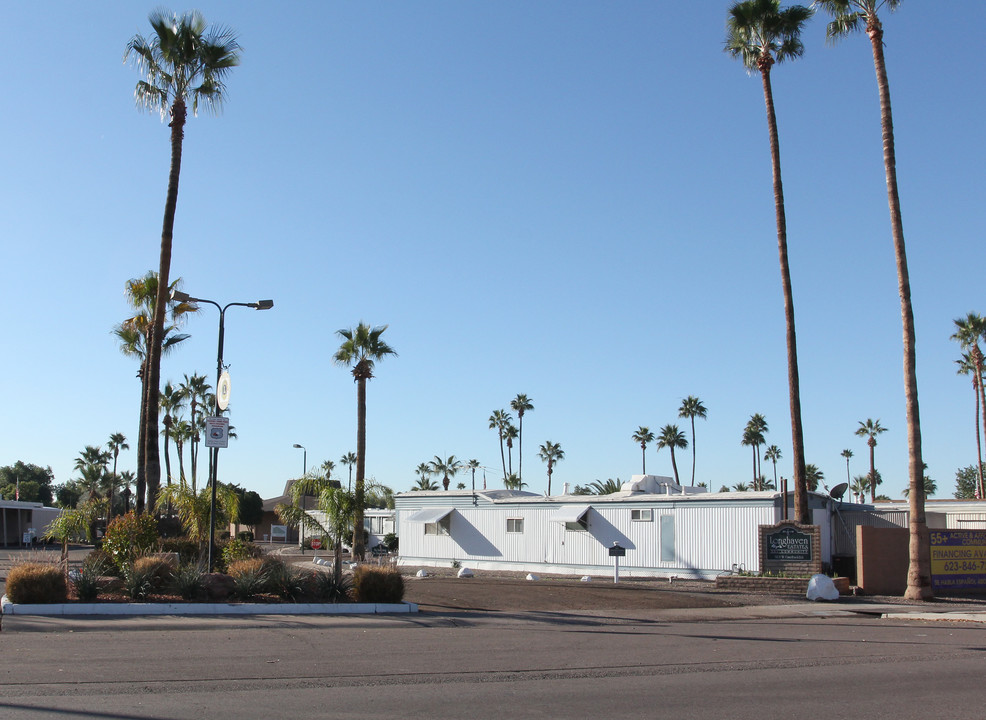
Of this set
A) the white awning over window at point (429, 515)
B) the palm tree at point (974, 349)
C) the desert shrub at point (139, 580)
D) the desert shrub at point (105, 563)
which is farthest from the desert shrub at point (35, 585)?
the palm tree at point (974, 349)

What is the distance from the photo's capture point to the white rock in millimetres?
23047

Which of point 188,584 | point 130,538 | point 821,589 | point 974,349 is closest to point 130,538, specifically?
point 130,538

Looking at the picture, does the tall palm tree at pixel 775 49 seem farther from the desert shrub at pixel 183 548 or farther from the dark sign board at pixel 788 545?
the desert shrub at pixel 183 548

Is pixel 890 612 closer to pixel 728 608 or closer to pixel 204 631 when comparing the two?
pixel 728 608

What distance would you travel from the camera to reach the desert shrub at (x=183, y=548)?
2125 centimetres

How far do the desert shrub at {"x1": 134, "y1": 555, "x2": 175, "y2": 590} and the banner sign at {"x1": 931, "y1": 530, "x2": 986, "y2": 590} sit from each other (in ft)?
65.3

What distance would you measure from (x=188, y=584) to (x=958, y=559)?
20.7 meters

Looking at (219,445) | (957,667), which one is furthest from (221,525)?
(957,667)

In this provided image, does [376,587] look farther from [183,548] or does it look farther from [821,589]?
[821,589]

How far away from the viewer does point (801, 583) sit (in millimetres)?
24250

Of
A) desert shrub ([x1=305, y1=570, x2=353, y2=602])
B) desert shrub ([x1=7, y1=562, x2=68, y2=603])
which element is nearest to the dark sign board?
desert shrub ([x1=305, y1=570, x2=353, y2=602])

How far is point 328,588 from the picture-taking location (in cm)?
1759

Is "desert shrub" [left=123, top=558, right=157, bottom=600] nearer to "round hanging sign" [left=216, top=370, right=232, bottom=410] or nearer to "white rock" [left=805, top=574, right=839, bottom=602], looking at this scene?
"round hanging sign" [left=216, top=370, right=232, bottom=410]

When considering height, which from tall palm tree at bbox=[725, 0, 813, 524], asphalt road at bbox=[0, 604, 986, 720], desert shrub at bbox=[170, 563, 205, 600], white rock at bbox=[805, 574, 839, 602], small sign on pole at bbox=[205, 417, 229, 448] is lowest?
white rock at bbox=[805, 574, 839, 602]
